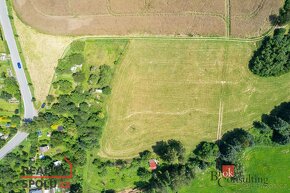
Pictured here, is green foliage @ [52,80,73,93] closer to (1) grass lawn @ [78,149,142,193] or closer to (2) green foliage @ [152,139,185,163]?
(1) grass lawn @ [78,149,142,193]

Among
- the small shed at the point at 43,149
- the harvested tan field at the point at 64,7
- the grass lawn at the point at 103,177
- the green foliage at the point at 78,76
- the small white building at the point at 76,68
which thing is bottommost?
the grass lawn at the point at 103,177

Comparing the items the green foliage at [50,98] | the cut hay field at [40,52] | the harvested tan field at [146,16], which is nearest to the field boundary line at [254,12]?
the harvested tan field at [146,16]

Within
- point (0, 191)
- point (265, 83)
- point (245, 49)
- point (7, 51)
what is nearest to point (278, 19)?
point (245, 49)

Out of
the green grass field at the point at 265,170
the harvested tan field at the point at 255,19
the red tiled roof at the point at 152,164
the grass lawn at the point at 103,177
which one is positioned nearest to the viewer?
the harvested tan field at the point at 255,19

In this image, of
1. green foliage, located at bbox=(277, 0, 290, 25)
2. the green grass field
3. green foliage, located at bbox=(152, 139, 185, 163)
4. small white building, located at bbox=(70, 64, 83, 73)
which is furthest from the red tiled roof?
green foliage, located at bbox=(277, 0, 290, 25)

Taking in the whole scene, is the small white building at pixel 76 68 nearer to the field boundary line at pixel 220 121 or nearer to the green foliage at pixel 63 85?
the green foliage at pixel 63 85
